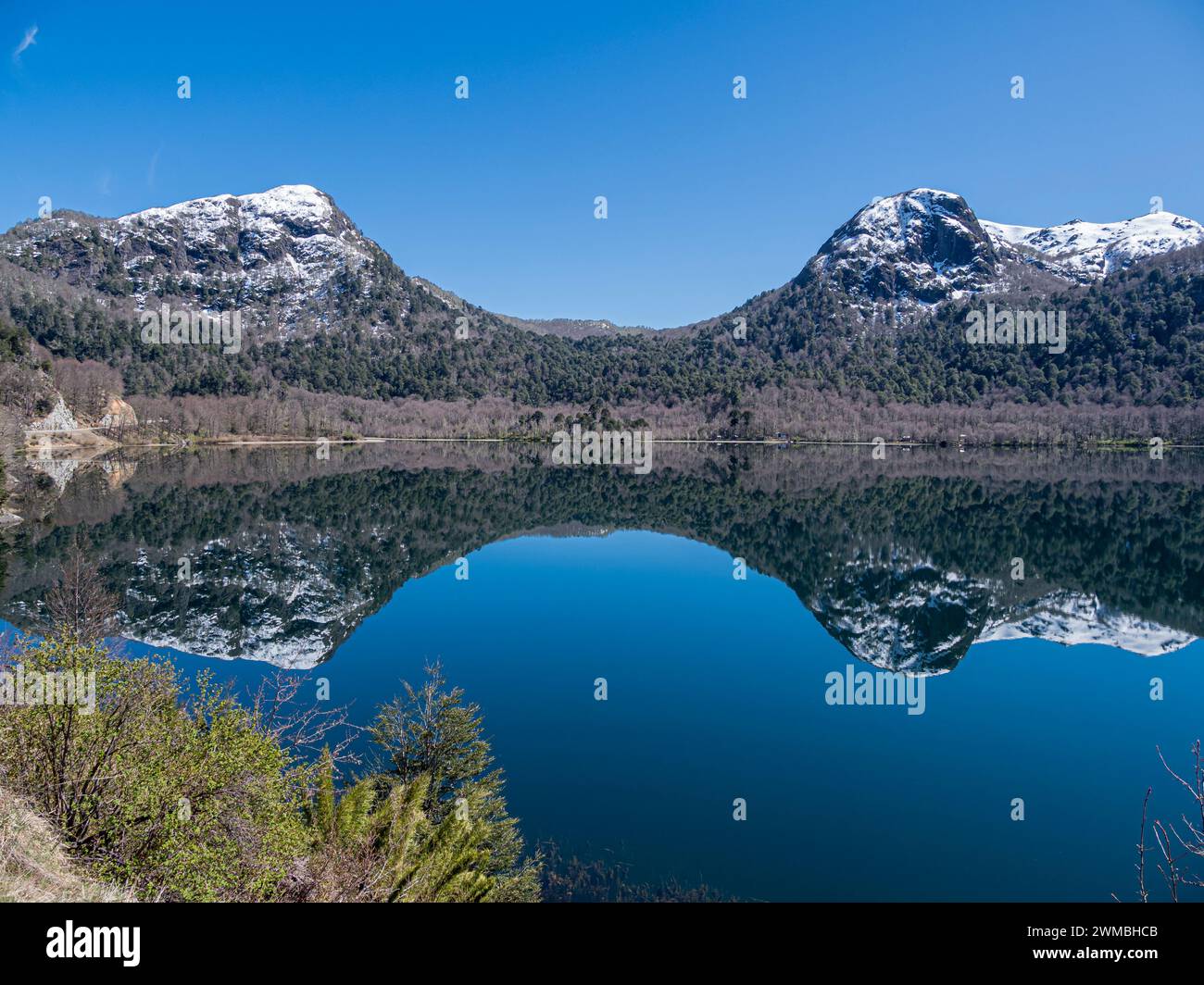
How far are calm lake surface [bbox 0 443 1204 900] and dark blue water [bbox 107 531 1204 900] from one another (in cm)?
8

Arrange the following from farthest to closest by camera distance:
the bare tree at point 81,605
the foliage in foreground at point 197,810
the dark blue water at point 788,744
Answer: the bare tree at point 81,605 → the dark blue water at point 788,744 → the foliage in foreground at point 197,810

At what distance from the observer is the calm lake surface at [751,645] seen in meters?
14.2

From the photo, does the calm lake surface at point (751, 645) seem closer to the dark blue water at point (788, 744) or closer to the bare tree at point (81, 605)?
the dark blue water at point (788, 744)

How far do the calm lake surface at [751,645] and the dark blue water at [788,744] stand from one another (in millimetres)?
84

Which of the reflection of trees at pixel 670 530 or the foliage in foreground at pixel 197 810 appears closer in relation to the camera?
the foliage in foreground at pixel 197 810

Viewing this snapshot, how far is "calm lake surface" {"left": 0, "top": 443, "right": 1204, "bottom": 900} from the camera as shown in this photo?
14.2 m

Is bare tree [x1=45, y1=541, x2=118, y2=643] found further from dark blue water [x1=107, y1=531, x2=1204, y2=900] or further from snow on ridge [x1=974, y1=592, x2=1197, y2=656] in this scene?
snow on ridge [x1=974, y1=592, x2=1197, y2=656]

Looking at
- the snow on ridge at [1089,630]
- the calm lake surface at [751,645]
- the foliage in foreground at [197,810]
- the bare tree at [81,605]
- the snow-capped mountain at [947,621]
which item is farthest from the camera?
the snow on ridge at [1089,630]

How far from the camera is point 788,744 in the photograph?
719 inches

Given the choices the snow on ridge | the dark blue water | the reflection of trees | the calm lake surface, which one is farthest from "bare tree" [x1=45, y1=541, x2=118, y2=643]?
the snow on ridge

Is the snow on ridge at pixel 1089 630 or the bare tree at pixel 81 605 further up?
the bare tree at pixel 81 605

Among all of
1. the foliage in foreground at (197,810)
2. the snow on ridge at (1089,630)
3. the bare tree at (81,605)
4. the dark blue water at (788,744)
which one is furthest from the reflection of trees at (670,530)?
the foliage in foreground at (197,810)

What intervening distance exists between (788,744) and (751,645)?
28.5 ft
